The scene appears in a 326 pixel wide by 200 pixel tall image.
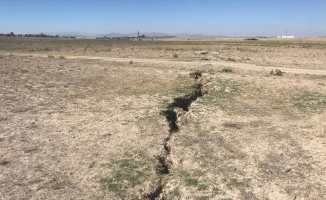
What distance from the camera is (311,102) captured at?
15172 mm

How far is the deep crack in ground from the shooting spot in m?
7.70

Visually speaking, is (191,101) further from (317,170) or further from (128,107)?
(317,170)

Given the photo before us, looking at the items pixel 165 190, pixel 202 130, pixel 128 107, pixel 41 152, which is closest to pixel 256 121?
pixel 202 130

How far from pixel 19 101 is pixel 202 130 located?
8.48m

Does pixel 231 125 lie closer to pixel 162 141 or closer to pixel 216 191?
pixel 162 141

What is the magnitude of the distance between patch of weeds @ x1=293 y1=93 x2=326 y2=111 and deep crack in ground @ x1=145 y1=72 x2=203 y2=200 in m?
4.73

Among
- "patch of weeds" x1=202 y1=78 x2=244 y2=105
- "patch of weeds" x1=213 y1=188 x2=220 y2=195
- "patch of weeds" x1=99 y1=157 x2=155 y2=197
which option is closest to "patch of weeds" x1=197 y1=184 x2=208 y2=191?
"patch of weeds" x1=213 y1=188 x2=220 y2=195

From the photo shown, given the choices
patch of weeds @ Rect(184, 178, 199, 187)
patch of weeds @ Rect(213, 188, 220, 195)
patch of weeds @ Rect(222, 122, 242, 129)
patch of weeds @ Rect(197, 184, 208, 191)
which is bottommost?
patch of weeds @ Rect(213, 188, 220, 195)

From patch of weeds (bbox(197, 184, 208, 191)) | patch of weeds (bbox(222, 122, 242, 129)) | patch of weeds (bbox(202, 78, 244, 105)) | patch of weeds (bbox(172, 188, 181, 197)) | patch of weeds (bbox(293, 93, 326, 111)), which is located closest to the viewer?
patch of weeds (bbox(172, 188, 181, 197))

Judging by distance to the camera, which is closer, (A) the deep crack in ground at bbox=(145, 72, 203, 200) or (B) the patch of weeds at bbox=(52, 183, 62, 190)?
(B) the patch of weeds at bbox=(52, 183, 62, 190)

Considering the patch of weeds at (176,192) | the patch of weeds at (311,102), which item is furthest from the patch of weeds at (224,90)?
the patch of weeds at (176,192)

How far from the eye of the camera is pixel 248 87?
18.1 meters

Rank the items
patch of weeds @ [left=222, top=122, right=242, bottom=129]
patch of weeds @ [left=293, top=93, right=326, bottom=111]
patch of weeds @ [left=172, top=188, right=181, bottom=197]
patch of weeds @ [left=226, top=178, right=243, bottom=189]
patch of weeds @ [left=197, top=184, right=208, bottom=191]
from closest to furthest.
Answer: patch of weeds @ [left=172, top=188, right=181, bottom=197]
patch of weeds @ [left=197, top=184, right=208, bottom=191]
patch of weeds @ [left=226, top=178, right=243, bottom=189]
patch of weeds @ [left=222, top=122, right=242, bottom=129]
patch of weeds @ [left=293, top=93, right=326, bottom=111]

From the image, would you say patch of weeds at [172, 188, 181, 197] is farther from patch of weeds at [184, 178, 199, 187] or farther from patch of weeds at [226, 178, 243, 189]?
patch of weeds at [226, 178, 243, 189]
